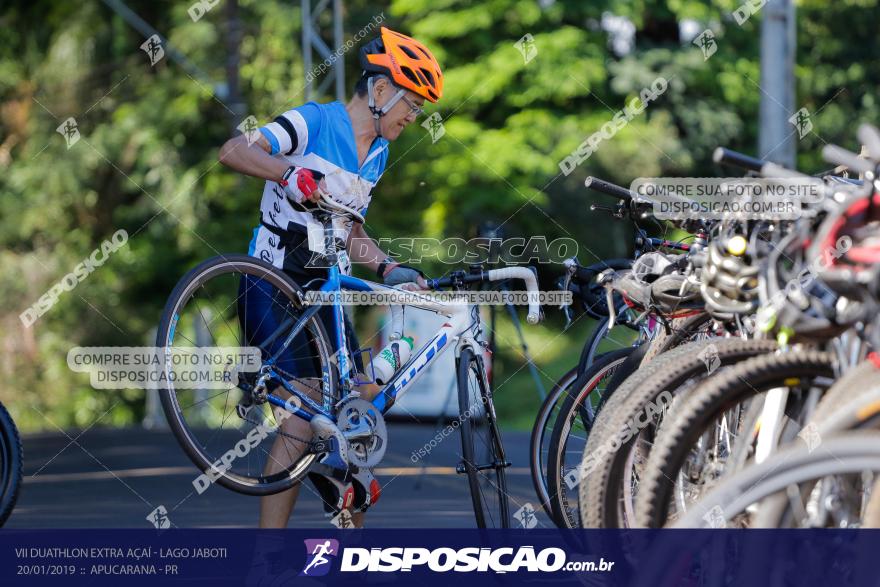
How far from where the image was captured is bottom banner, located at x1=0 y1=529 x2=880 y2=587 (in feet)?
11.5

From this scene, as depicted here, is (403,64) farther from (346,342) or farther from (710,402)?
(710,402)

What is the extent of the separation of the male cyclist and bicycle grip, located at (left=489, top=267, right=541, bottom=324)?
11.1 inches

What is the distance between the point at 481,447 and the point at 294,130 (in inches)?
52.7

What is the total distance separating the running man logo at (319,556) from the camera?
16.8 feet

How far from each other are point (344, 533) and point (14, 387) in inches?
961

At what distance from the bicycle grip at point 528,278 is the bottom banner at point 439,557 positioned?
84cm

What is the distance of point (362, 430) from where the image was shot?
5480 millimetres

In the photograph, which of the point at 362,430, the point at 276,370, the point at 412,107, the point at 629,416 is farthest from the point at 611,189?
the point at 629,416

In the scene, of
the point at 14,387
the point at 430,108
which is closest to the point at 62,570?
the point at 430,108

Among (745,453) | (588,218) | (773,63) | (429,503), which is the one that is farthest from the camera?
(588,218)

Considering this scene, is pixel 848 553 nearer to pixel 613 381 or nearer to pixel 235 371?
pixel 613 381

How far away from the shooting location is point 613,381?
18.4 feet

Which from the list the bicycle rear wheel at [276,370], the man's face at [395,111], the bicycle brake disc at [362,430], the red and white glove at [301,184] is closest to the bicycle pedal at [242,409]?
the bicycle rear wheel at [276,370]

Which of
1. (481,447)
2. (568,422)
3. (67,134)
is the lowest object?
(481,447)
